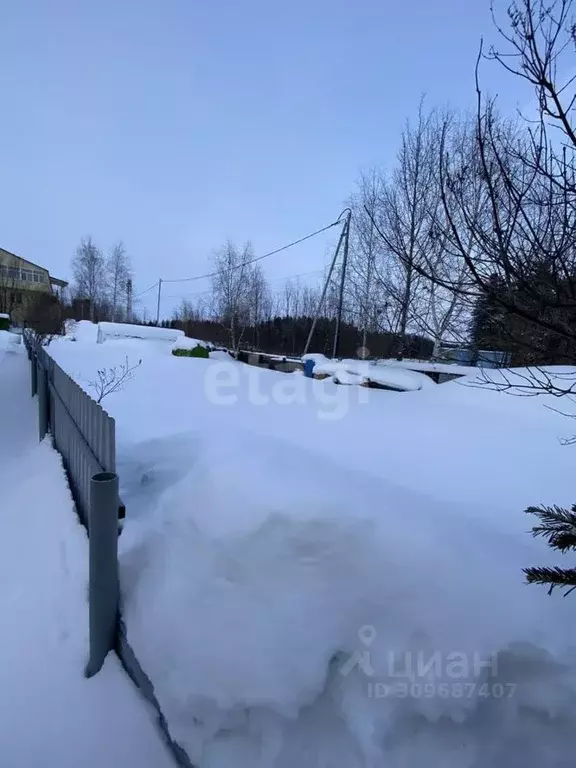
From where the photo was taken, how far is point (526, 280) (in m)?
1.31

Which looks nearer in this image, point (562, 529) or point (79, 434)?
point (562, 529)

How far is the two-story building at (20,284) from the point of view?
91.8ft

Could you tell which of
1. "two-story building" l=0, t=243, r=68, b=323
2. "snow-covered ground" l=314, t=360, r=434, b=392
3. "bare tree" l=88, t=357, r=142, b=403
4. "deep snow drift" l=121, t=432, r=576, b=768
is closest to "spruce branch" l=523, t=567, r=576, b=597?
"deep snow drift" l=121, t=432, r=576, b=768

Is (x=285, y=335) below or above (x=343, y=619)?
above

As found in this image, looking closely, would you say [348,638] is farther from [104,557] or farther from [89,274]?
[89,274]

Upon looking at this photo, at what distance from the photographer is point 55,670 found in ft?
5.38

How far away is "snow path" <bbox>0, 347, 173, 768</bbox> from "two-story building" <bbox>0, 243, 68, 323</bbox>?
26.3 meters

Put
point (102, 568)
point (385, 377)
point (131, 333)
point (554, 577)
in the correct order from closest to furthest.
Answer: point (554, 577) < point (102, 568) < point (385, 377) < point (131, 333)

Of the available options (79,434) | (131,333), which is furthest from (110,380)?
(131,333)

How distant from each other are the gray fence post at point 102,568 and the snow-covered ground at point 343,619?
0.11 metres

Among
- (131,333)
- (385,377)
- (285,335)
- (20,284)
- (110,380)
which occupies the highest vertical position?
(20,284)

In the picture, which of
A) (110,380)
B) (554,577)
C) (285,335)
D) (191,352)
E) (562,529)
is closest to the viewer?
(554,577)

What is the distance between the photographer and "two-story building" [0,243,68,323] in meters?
28.0

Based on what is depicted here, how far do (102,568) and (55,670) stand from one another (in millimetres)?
461
